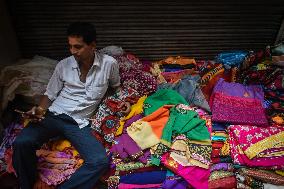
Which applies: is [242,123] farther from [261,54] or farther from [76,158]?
[76,158]

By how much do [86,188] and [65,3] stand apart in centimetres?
245

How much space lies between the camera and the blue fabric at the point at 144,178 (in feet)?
10.1

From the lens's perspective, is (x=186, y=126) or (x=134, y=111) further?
(x=134, y=111)

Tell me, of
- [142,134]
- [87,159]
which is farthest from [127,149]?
[87,159]

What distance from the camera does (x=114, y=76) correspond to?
11.7ft

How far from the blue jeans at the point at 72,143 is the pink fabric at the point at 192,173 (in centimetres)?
→ 68

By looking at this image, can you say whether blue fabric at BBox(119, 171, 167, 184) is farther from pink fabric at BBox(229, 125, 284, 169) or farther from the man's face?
the man's face

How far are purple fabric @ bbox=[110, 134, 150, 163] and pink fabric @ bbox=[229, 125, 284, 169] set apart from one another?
3.17 feet

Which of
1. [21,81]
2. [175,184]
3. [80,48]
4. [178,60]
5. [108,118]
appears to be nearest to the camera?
[175,184]

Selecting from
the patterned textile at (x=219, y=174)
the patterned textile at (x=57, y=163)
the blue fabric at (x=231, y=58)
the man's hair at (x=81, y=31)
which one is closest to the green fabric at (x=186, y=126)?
the patterned textile at (x=219, y=174)

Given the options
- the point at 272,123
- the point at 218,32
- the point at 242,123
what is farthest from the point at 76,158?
the point at 218,32

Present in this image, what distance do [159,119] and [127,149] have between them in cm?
54

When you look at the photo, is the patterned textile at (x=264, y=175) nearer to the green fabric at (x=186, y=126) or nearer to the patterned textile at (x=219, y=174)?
the patterned textile at (x=219, y=174)

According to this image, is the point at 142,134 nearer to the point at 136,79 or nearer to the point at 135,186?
the point at 135,186
